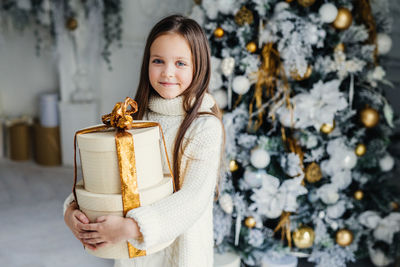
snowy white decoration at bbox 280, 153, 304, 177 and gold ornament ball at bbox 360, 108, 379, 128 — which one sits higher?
gold ornament ball at bbox 360, 108, 379, 128

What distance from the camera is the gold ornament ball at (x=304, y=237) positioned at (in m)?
1.88

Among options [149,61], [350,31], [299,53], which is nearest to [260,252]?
[299,53]

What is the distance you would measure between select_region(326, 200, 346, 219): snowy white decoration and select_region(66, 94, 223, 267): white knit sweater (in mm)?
992

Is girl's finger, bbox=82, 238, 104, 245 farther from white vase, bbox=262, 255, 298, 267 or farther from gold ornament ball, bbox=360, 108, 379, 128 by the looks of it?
gold ornament ball, bbox=360, 108, 379, 128

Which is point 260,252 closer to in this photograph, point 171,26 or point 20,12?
point 171,26

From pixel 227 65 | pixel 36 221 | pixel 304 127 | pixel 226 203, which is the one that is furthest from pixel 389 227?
pixel 36 221

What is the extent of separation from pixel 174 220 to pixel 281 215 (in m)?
1.28

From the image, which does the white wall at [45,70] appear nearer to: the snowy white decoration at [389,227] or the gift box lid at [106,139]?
the snowy white decoration at [389,227]

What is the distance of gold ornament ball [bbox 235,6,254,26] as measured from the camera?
171 centimetres

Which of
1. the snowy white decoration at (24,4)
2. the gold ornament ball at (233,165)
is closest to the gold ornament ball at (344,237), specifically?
the gold ornament ball at (233,165)

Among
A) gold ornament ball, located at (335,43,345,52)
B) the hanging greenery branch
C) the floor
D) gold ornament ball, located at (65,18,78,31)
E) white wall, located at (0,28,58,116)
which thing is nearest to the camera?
gold ornament ball, located at (335,43,345,52)

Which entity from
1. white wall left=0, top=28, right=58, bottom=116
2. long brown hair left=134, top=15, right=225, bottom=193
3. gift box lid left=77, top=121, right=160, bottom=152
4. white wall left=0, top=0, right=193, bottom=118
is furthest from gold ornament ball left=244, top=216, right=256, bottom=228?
white wall left=0, top=28, right=58, bottom=116

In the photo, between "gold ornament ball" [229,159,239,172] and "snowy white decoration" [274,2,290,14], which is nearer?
"snowy white decoration" [274,2,290,14]

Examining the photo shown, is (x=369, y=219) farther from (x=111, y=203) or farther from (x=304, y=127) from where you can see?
(x=111, y=203)
